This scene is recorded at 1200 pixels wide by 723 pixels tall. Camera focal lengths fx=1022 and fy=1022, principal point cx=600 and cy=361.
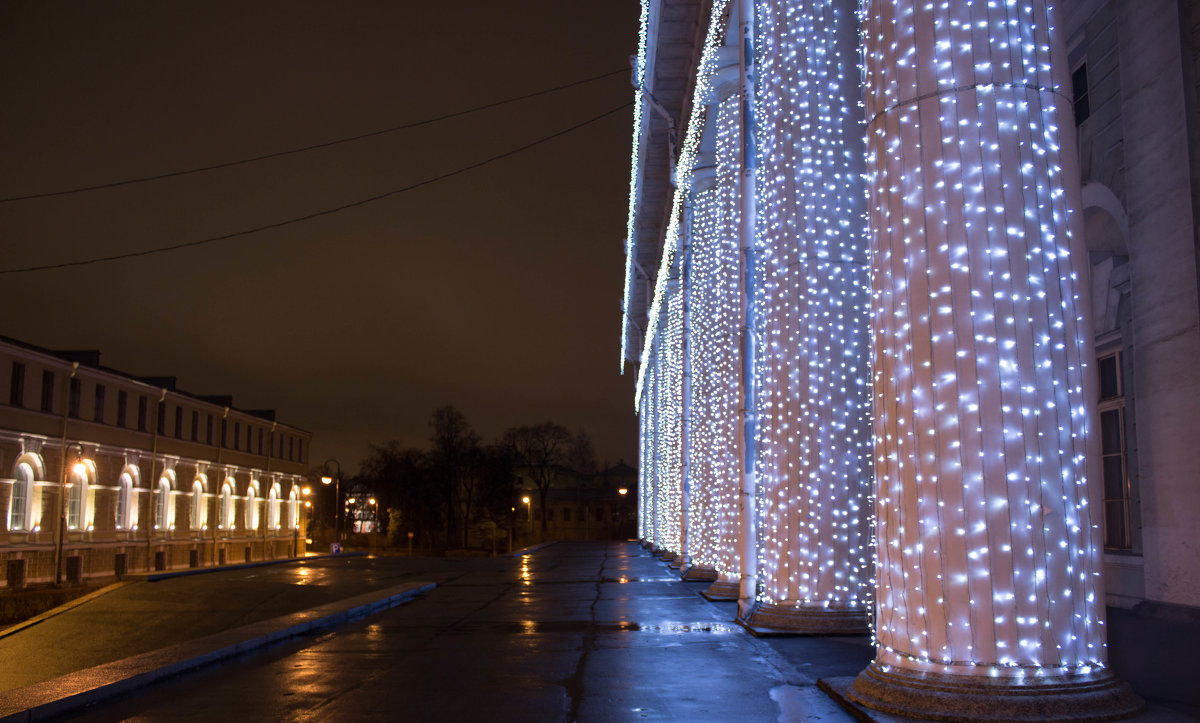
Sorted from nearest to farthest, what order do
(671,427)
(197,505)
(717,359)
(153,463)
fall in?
1. (717,359)
2. (671,427)
3. (153,463)
4. (197,505)

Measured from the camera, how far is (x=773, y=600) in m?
10.6

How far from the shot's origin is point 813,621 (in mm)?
10172

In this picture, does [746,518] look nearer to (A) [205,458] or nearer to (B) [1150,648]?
(B) [1150,648]

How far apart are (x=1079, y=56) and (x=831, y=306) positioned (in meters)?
3.48

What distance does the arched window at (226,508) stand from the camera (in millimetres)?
54812

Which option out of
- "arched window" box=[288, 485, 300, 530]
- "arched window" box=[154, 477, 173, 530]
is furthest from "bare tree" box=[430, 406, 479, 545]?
"arched window" box=[154, 477, 173, 530]

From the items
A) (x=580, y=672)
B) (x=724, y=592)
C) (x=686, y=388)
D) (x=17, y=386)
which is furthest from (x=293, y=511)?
(x=580, y=672)

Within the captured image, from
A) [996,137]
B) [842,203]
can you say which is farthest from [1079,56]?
[996,137]

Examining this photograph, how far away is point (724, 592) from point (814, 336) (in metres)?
6.31

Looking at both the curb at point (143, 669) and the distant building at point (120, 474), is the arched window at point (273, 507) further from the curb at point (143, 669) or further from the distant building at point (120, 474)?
the curb at point (143, 669)

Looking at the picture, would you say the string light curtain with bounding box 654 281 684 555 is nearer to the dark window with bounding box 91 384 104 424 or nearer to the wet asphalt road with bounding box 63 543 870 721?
the wet asphalt road with bounding box 63 543 870 721

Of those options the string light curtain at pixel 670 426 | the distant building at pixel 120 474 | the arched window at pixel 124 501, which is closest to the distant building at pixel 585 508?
the distant building at pixel 120 474

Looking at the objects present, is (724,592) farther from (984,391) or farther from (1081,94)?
(984,391)

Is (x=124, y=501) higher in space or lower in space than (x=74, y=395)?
lower
